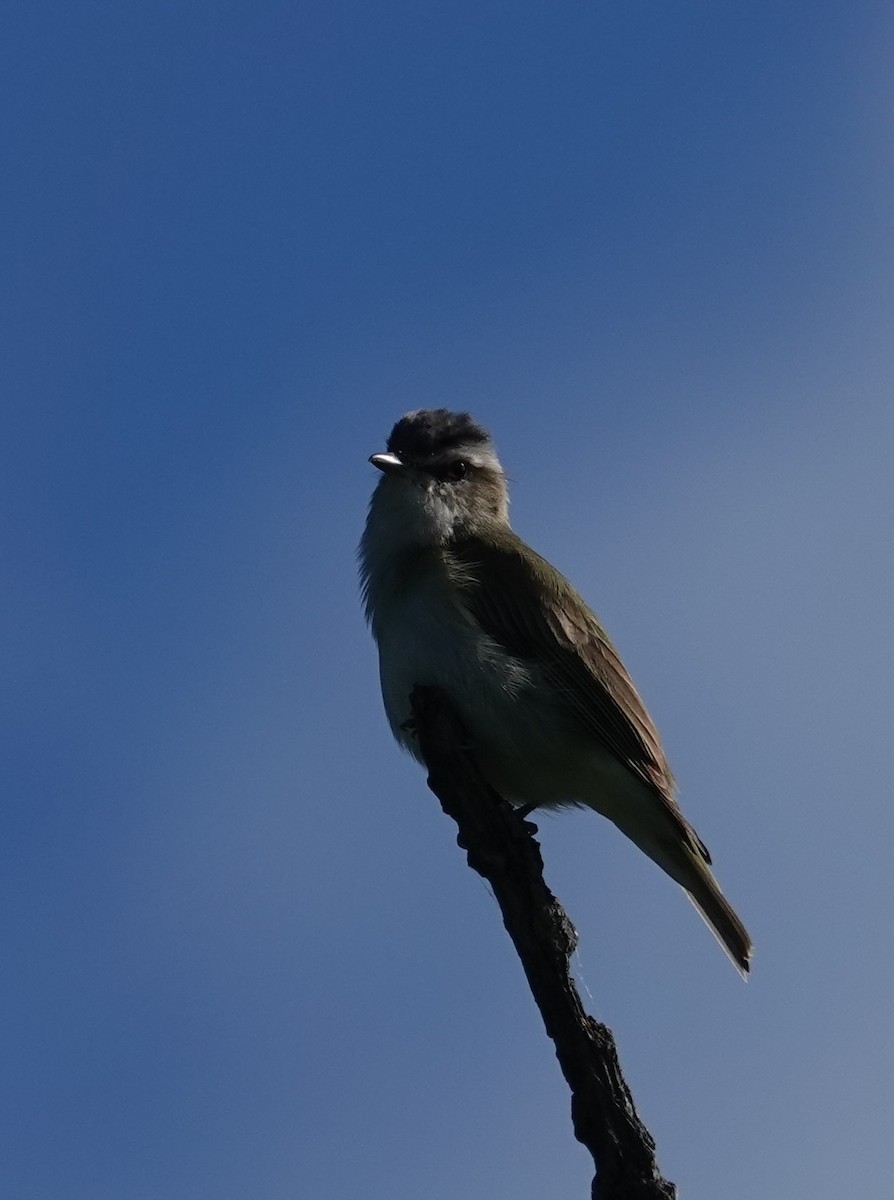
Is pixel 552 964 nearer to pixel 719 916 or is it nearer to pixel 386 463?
pixel 719 916

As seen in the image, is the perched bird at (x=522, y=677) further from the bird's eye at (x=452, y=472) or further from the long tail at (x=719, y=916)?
the bird's eye at (x=452, y=472)

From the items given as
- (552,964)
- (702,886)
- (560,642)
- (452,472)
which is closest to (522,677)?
(560,642)

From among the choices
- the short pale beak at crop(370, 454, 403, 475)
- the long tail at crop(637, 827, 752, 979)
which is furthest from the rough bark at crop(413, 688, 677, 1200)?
the short pale beak at crop(370, 454, 403, 475)

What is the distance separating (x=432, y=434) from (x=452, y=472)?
43cm

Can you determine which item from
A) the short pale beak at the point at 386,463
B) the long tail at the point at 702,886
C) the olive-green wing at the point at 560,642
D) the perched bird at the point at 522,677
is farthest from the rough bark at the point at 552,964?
the short pale beak at the point at 386,463

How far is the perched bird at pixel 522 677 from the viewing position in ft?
28.9

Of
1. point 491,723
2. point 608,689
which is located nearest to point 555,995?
point 491,723

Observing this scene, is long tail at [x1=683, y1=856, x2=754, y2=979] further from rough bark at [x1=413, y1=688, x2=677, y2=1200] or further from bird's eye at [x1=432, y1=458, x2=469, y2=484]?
bird's eye at [x1=432, y1=458, x2=469, y2=484]

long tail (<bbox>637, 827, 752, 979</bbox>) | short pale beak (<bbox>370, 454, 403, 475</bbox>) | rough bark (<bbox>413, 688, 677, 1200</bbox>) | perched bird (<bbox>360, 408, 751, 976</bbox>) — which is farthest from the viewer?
short pale beak (<bbox>370, 454, 403, 475</bbox>)

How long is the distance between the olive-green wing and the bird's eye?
0.88m

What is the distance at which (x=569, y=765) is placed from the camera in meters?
9.00

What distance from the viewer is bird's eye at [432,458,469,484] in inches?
417

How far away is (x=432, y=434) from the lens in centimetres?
1098

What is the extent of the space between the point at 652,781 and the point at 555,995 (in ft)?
9.46
